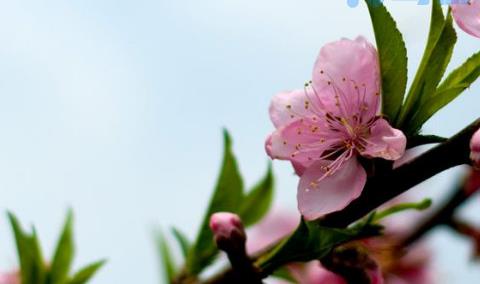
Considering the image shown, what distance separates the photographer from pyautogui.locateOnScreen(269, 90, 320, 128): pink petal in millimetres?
1446

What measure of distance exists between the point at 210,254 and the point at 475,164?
0.69m

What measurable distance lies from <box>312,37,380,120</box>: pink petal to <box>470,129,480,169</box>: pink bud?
19 cm

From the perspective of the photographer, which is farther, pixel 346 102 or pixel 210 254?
pixel 210 254

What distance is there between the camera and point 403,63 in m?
1.32

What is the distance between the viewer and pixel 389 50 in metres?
1.33

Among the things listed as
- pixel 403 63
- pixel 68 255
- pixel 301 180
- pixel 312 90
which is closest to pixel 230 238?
pixel 301 180

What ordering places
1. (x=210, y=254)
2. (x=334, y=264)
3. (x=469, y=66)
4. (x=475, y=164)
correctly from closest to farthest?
(x=475, y=164) → (x=469, y=66) → (x=334, y=264) → (x=210, y=254)

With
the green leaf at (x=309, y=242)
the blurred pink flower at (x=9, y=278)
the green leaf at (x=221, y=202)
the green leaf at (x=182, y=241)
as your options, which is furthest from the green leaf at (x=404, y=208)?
the blurred pink flower at (x=9, y=278)

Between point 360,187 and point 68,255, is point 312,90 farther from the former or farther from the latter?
point 68,255

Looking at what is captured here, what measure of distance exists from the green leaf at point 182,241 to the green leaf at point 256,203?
0.40ft

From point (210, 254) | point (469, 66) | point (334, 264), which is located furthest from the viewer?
point (210, 254)

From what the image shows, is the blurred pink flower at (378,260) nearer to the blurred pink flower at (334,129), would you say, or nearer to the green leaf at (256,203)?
the green leaf at (256,203)

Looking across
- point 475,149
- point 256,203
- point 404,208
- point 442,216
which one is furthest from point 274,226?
point 475,149

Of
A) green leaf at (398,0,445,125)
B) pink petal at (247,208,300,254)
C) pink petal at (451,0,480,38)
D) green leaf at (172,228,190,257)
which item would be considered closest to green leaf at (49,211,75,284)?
green leaf at (172,228,190,257)
